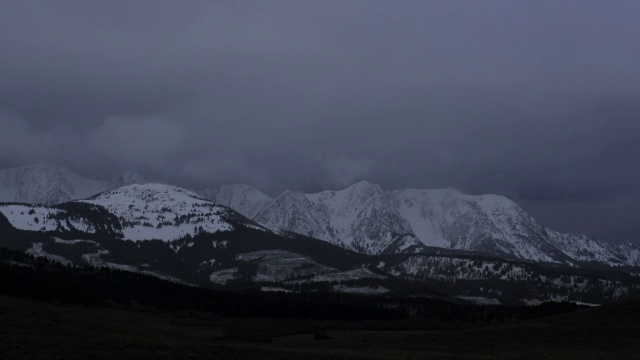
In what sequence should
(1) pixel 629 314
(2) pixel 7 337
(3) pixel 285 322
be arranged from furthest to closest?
1. (3) pixel 285 322
2. (1) pixel 629 314
3. (2) pixel 7 337

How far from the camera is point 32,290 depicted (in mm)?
160625

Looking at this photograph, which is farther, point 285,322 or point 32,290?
point 285,322

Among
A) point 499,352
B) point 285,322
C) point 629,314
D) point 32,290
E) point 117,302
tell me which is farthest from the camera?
point 117,302

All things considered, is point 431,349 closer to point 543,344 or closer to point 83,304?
point 543,344

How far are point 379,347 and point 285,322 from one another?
320 ft

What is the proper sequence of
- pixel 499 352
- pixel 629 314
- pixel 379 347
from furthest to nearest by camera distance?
1. pixel 629 314
2. pixel 379 347
3. pixel 499 352

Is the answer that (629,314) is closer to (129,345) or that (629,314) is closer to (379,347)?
(379,347)

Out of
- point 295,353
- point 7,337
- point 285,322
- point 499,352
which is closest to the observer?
point 7,337

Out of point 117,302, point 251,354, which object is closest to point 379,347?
point 251,354

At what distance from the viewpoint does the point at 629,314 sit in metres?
109

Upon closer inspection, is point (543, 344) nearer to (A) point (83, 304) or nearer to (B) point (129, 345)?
(B) point (129, 345)

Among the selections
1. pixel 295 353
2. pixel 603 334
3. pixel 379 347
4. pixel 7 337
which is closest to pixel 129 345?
pixel 7 337

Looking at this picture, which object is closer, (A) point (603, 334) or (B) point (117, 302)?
(A) point (603, 334)

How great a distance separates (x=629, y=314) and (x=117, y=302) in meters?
135
